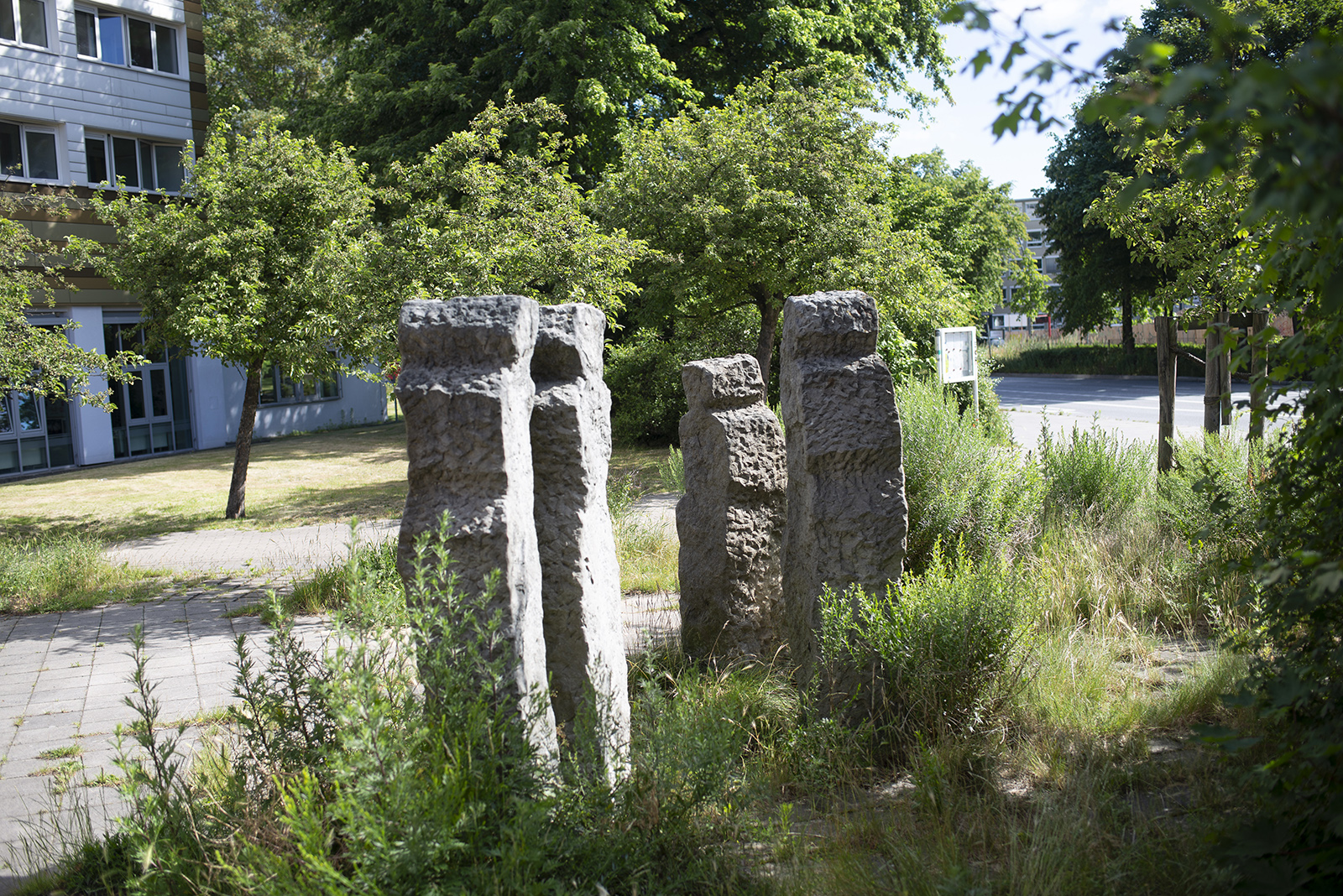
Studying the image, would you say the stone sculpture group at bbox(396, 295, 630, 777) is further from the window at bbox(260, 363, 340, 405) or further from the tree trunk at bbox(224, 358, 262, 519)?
the window at bbox(260, 363, 340, 405)

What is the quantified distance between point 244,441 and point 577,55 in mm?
9254

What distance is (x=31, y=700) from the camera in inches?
230

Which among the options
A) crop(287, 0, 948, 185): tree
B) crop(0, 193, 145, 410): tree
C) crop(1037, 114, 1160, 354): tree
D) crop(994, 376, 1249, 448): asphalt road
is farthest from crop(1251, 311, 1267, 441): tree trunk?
crop(1037, 114, 1160, 354): tree

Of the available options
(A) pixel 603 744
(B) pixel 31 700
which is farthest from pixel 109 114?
(A) pixel 603 744

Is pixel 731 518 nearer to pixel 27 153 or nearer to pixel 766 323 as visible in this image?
pixel 766 323

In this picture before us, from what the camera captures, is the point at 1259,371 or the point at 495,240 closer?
the point at 1259,371

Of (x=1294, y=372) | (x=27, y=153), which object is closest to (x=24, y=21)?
(x=27, y=153)

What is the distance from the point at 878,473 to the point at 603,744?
1.95m

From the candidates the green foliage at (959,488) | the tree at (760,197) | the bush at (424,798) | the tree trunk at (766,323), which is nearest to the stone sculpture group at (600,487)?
the bush at (424,798)

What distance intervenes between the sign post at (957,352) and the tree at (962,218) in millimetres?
5695

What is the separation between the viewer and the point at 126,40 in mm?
20922

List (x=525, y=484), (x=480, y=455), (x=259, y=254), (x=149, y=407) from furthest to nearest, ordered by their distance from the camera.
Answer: (x=149, y=407)
(x=259, y=254)
(x=525, y=484)
(x=480, y=455)

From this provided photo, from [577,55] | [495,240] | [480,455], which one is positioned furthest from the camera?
[577,55]

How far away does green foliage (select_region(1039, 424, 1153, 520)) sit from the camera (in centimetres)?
775
